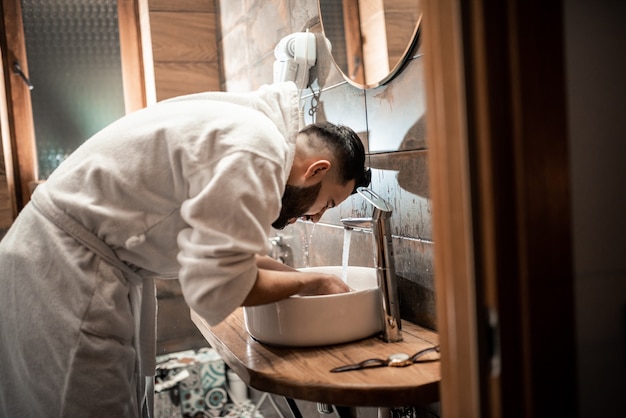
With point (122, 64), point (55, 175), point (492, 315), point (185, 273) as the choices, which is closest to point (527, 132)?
point (492, 315)

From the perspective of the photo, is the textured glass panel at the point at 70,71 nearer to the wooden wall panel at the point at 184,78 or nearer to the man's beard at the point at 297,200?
the wooden wall panel at the point at 184,78

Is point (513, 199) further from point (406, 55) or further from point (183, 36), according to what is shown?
point (183, 36)

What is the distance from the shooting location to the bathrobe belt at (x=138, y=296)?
4.27 ft

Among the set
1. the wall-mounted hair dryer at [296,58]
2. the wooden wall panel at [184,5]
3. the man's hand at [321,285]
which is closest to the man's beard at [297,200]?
the man's hand at [321,285]

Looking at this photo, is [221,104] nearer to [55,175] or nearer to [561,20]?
[55,175]

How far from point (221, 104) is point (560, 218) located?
87cm

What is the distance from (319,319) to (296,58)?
3.58 feet

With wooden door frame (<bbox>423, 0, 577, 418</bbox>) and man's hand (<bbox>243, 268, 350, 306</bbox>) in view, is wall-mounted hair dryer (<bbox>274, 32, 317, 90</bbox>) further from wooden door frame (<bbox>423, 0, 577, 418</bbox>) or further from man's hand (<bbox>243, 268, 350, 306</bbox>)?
wooden door frame (<bbox>423, 0, 577, 418</bbox>)

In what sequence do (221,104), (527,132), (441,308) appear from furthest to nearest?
(221,104)
(441,308)
(527,132)

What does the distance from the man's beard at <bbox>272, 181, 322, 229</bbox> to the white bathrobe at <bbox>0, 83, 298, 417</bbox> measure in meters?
0.15

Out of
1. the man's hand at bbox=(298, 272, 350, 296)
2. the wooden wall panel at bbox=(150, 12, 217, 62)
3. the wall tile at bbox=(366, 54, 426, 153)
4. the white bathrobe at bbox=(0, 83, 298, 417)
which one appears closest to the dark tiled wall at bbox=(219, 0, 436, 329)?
the wall tile at bbox=(366, 54, 426, 153)

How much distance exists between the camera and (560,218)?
0.64 metres

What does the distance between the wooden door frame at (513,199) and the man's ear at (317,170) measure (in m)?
0.77

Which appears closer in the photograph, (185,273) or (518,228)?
(518,228)
